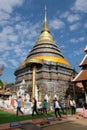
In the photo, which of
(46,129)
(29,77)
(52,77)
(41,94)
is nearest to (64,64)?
(52,77)

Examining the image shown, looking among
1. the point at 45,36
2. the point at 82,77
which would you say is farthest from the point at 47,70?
the point at 82,77

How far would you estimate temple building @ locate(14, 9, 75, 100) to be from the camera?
109 ft

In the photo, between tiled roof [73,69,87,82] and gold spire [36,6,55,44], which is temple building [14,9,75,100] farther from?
tiled roof [73,69,87,82]

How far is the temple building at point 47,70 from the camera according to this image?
33.3 m

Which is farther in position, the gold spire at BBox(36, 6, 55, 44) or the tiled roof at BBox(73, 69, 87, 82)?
the gold spire at BBox(36, 6, 55, 44)

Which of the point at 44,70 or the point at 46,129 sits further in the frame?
the point at 44,70

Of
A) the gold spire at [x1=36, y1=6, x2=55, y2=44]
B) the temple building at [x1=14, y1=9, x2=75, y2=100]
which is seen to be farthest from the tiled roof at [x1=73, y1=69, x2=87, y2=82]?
the gold spire at [x1=36, y1=6, x2=55, y2=44]

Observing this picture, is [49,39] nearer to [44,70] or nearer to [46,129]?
[44,70]

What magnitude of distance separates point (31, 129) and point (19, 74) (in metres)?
36.6

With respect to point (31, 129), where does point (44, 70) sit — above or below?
above

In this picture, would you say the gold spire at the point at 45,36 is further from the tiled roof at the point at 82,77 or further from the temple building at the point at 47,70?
the tiled roof at the point at 82,77

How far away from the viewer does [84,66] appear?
24.5m

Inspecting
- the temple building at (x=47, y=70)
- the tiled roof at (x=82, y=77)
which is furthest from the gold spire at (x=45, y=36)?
the tiled roof at (x=82, y=77)

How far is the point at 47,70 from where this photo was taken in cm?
3672
